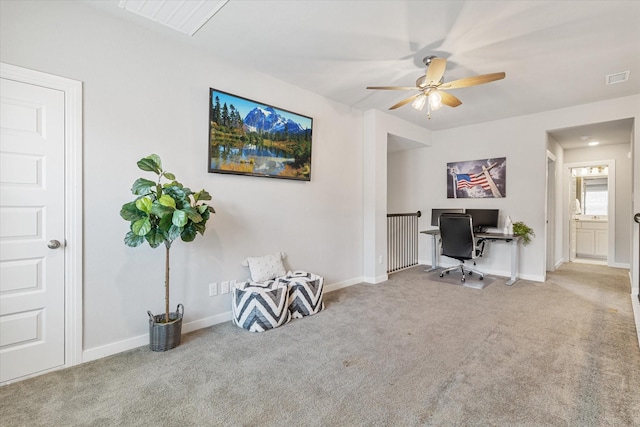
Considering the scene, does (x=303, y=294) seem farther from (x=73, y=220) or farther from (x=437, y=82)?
(x=437, y=82)

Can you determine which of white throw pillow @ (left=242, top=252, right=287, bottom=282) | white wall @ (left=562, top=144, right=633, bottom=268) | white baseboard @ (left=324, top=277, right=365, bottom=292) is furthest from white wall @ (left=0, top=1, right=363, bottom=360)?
white wall @ (left=562, top=144, right=633, bottom=268)

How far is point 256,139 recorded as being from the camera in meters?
3.23

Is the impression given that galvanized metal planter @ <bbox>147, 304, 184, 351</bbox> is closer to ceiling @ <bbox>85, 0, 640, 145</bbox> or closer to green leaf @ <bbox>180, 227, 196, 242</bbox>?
green leaf @ <bbox>180, 227, 196, 242</bbox>

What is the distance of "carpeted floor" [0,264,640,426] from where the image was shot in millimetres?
1668

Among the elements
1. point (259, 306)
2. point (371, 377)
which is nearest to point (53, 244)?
point (259, 306)

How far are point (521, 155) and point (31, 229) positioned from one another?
6.02m

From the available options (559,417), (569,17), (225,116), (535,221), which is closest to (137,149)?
(225,116)

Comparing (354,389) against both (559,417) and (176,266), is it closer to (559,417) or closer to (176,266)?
(559,417)

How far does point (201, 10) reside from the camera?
2.24 meters

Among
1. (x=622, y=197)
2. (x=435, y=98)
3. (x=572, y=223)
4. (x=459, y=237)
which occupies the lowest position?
(x=459, y=237)

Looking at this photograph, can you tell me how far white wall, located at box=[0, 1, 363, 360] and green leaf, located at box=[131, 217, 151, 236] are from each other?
0.40 metres

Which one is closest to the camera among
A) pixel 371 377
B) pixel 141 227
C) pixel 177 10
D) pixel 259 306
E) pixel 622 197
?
pixel 371 377

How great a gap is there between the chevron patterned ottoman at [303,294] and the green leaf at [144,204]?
149 centimetres

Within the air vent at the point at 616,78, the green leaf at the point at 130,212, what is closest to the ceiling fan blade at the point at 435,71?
the air vent at the point at 616,78
